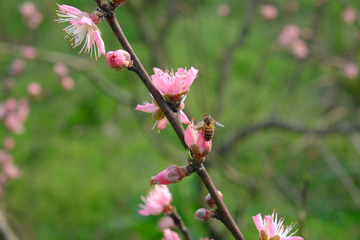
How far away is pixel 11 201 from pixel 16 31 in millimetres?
4105

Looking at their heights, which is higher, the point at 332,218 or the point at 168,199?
the point at 332,218

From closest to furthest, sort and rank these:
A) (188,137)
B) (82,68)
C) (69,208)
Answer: (188,137) → (82,68) → (69,208)

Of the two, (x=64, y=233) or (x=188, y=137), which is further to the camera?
(x=64, y=233)

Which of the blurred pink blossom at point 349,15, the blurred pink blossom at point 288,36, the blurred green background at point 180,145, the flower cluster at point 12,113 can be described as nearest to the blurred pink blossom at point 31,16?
the blurred green background at point 180,145

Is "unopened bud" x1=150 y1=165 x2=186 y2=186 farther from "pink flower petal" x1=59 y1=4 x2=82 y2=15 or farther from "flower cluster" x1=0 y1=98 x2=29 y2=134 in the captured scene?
"flower cluster" x1=0 y1=98 x2=29 y2=134

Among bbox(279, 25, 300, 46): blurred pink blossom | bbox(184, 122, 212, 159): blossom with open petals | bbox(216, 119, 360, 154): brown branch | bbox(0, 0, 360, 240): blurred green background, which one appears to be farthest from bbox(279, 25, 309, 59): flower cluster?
bbox(184, 122, 212, 159): blossom with open petals

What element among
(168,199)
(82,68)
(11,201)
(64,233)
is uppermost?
(82,68)

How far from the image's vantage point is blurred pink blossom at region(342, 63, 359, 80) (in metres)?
3.32

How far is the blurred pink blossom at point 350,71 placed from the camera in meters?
3.32

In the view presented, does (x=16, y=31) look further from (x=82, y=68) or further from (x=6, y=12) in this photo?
(x=82, y=68)

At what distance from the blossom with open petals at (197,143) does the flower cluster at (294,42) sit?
3020 millimetres

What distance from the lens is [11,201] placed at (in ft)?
10.6

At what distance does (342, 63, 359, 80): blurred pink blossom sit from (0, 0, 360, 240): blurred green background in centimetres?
9

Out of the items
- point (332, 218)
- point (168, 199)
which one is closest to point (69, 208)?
point (168, 199)
